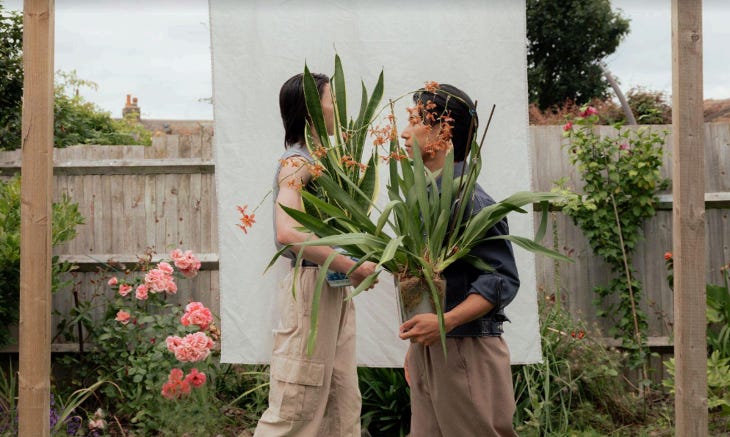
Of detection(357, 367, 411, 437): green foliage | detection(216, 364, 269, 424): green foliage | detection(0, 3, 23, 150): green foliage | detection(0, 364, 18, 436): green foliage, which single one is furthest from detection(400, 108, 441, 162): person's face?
detection(0, 3, 23, 150): green foliage

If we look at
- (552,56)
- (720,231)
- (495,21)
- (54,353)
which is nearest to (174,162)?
(54,353)

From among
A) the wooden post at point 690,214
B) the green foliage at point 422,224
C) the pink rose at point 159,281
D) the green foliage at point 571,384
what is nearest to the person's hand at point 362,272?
the green foliage at point 422,224

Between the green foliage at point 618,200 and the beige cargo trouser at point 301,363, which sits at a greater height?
the green foliage at point 618,200

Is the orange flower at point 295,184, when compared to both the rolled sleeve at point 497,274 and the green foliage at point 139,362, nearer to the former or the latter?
the rolled sleeve at point 497,274

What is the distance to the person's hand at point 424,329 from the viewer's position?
6.49ft

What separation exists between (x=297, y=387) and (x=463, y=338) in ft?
2.67

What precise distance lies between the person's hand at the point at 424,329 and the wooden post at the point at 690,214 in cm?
117

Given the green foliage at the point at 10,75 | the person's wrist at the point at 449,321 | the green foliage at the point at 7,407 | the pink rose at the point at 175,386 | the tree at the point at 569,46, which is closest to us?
the person's wrist at the point at 449,321

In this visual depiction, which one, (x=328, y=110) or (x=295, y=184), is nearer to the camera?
(x=295, y=184)

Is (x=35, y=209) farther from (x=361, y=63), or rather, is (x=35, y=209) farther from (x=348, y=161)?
(x=361, y=63)

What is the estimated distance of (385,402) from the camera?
4055mm

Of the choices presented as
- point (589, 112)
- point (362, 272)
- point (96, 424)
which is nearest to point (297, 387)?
point (362, 272)

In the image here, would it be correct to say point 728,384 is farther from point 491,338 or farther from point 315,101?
point 315,101

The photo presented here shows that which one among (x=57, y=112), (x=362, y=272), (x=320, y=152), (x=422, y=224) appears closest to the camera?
(x=422, y=224)
